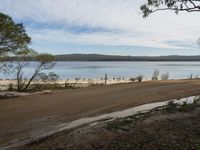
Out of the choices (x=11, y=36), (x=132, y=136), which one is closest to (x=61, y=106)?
(x=11, y=36)

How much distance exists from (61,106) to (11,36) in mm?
4621

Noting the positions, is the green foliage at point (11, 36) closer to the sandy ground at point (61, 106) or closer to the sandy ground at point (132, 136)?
the sandy ground at point (61, 106)

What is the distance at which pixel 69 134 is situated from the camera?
11281mm

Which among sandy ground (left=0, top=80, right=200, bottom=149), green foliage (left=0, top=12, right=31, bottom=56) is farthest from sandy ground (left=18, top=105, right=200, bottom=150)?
green foliage (left=0, top=12, right=31, bottom=56)

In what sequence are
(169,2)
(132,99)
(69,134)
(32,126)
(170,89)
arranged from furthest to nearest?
(170,89) < (132,99) < (169,2) < (32,126) < (69,134)

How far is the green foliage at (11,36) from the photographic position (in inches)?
780

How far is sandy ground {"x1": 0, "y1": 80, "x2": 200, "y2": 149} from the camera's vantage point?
45.0ft

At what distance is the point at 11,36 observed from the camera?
2041cm

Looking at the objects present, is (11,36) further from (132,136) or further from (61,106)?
(132,136)

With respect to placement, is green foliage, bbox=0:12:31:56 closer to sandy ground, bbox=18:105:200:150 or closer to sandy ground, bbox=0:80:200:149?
sandy ground, bbox=0:80:200:149

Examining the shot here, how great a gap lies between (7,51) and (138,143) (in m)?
12.9

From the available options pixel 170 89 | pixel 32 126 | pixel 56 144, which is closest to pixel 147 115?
pixel 32 126

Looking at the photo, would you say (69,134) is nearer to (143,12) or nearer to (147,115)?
(147,115)

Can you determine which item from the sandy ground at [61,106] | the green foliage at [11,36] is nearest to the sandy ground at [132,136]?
the sandy ground at [61,106]
